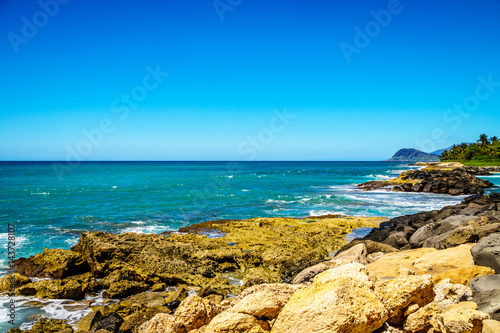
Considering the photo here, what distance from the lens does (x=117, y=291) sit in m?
10.2

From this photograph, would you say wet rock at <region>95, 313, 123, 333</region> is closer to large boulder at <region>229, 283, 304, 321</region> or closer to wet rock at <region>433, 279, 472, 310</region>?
large boulder at <region>229, 283, 304, 321</region>

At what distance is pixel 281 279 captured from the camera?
11648 millimetres

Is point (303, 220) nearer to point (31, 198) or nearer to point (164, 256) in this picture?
point (164, 256)

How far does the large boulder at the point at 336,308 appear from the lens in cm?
416

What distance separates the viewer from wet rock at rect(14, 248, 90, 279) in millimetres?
11548

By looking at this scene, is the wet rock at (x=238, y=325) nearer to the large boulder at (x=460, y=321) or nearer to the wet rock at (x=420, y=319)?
the wet rock at (x=420, y=319)

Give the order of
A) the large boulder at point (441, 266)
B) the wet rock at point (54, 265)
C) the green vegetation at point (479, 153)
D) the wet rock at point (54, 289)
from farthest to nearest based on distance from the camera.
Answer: the green vegetation at point (479, 153) → the wet rock at point (54, 265) → the wet rock at point (54, 289) → the large boulder at point (441, 266)

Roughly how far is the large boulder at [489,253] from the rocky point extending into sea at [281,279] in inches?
1.0

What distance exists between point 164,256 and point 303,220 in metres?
11.7

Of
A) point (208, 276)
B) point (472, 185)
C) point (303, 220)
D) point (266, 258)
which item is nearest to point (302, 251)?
point (266, 258)

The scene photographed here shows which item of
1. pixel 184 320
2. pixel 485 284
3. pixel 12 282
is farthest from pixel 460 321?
pixel 12 282

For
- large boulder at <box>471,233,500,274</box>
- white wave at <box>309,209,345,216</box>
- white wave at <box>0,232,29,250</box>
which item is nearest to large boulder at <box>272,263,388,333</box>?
large boulder at <box>471,233,500,274</box>

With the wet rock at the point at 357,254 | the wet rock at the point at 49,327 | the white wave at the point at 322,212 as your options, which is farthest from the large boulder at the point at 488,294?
the white wave at the point at 322,212

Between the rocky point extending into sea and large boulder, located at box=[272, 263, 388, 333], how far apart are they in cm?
1
